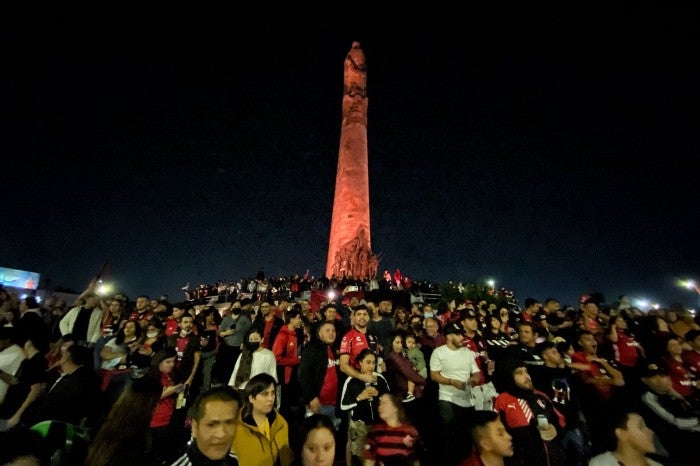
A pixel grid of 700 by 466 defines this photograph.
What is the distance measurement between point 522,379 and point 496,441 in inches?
48.4

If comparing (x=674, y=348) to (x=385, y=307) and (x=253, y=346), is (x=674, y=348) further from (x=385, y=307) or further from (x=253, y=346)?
(x=253, y=346)

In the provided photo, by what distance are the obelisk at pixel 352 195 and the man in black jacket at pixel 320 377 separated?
17.5 metres

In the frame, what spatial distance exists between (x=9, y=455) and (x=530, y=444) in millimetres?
4060

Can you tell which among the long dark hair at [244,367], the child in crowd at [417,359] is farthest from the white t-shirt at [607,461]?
the long dark hair at [244,367]

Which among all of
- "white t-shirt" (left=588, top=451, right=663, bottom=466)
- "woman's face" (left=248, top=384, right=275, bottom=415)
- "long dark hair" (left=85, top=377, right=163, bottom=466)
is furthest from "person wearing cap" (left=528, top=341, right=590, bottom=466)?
"long dark hair" (left=85, top=377, right=163, bottom=466)

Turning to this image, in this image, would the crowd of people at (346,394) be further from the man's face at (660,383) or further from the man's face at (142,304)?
the man's face at (142,304)

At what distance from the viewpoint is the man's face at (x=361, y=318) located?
15.3 feet

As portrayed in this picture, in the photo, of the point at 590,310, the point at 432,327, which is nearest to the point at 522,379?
the point at 432,327

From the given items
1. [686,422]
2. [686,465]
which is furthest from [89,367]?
[686,422]

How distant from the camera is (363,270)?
22.9 m

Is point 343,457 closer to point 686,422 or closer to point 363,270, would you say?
point 686,422

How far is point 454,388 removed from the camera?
4.18 m

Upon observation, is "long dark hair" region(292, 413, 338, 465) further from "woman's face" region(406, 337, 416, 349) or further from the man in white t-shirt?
the man in white t-shirt

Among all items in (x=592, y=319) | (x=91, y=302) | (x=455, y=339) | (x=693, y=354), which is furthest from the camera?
(x=592, y=319)
